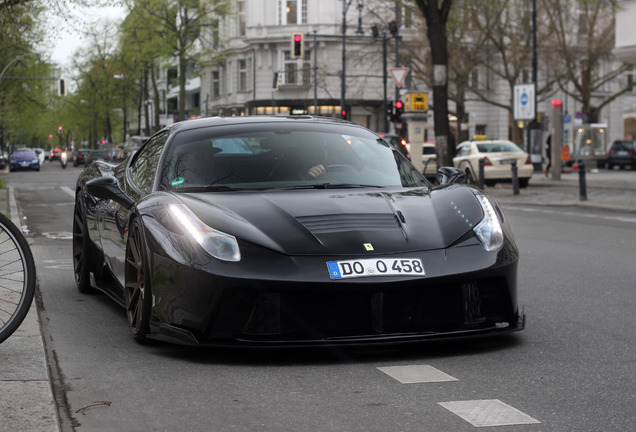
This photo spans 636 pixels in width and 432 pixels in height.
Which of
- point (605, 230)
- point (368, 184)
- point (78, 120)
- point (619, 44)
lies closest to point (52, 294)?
point (368, 184)

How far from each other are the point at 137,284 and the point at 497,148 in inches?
1110

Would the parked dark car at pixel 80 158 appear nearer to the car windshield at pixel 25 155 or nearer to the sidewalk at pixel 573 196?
the car windshield at pixel 25 155

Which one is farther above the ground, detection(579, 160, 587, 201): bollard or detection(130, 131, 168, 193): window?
detection(130, 131, 168, 193): window

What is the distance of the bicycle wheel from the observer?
5.21 meters

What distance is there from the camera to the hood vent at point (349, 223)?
5.33 metres

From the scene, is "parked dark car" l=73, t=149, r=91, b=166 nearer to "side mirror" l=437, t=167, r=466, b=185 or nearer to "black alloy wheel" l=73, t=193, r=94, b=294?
"black alloy wheel" l=73, t=193, r=94, b=294

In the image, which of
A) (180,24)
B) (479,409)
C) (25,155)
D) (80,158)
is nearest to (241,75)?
(180,24)

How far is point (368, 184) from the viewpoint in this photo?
20.7 feet

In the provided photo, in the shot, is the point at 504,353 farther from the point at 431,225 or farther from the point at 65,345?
the point at 65,345

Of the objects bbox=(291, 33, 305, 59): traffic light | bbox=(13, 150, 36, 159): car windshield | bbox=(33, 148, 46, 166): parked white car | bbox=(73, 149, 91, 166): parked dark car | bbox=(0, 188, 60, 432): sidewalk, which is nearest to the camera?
bbox=(0, 188, 60, 432): sidewalk

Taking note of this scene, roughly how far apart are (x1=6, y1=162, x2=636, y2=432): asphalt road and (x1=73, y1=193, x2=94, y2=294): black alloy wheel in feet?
1.43

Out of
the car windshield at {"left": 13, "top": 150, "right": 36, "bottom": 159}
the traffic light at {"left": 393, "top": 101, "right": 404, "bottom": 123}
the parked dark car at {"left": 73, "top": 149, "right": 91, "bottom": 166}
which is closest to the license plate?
the traffic light at {"left": 393, "top": 101, "right": 404, "bottom": 123}

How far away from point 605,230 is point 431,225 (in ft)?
33.9

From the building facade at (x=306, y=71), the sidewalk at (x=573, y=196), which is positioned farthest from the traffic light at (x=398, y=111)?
the building facade at (x=306, y=71)
